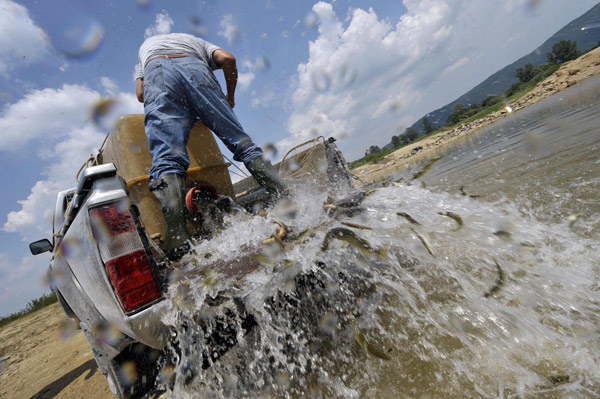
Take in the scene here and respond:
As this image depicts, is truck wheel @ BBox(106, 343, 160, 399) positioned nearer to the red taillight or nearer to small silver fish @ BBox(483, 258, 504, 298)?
the red taillight

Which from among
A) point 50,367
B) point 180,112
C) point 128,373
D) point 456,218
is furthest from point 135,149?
point 50,367

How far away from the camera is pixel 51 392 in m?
3.25

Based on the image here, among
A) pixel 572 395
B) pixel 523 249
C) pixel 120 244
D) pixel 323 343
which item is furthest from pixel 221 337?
pixel 523 249

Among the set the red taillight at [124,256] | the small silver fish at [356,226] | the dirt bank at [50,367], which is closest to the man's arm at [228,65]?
the red taillight at [124,256]

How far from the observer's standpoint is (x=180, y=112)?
7.06ft

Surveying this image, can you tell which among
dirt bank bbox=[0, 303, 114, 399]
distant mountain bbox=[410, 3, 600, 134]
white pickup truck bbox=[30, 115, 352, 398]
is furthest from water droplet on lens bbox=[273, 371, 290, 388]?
distant mountain bbox=[410, 3, 600, 134]

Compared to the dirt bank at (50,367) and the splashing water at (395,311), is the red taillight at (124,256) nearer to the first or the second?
the splashing water at (395,311)

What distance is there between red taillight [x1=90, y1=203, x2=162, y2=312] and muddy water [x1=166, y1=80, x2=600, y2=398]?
13 cm

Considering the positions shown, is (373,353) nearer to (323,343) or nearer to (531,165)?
(323,343)

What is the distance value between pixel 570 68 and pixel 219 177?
4173 cm

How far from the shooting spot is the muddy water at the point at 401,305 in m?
1.09

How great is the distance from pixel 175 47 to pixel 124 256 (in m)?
2.00

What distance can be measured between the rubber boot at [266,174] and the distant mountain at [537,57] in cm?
2913

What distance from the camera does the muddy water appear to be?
1.09 m
